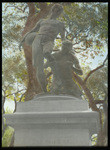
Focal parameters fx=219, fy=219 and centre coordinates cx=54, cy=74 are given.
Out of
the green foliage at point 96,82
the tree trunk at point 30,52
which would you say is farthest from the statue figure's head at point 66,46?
the tree trunk at point 30,52

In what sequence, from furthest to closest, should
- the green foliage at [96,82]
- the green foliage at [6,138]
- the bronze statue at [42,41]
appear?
the green foliage at [96,82] → the green foliage at [6,138] → the bronze statue at [42,41]

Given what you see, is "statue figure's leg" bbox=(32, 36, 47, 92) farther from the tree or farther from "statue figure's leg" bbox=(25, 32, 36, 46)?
the tree

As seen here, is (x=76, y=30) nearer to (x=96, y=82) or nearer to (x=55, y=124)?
(x=96, y=82)

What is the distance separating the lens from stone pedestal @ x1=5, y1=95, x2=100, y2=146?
376 cm

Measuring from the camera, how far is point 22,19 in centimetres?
1008

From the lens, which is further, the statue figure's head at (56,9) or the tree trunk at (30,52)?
the tree trunk at (30,52)

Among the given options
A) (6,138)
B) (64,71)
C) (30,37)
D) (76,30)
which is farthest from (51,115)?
(76,30)

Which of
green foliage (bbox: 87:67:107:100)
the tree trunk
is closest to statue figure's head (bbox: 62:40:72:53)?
green foliage (bbox: 87:67:107:100)

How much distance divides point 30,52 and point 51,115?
5569 mm

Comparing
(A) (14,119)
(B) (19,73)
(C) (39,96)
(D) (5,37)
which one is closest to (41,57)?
(C) (39,96)

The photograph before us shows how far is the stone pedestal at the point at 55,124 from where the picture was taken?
148 inches

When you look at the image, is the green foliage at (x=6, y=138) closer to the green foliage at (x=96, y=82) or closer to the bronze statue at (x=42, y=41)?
the green foliage at (x=96, y=82)

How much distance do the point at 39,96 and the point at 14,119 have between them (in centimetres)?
75

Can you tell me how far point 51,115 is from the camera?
3.78m
